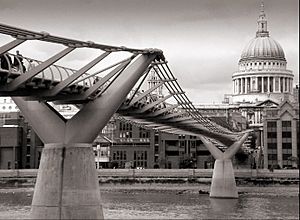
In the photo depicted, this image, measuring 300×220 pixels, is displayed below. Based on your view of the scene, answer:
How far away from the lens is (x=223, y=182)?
246 feet

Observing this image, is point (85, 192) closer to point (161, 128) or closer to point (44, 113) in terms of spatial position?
point (44, 113)

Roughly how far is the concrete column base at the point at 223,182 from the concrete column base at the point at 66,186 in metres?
38.8

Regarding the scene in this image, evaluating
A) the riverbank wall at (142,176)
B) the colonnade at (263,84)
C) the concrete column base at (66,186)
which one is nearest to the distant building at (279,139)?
the riverbank wall at (142,176)

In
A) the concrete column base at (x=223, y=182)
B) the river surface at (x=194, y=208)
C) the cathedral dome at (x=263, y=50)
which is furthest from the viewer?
the cathedral dome at (x=263, y=50)

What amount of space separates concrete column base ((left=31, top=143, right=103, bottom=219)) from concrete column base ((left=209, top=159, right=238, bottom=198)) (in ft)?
127

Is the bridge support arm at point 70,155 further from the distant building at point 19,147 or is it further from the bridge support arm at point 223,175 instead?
the distant building at point 19,147

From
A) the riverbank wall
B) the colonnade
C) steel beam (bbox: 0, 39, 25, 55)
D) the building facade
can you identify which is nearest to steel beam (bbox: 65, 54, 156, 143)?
steel beam (bbox: 0, 39, 25, 55)

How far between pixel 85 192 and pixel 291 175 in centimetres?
6672

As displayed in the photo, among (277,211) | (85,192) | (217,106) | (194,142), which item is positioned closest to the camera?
(85,192)

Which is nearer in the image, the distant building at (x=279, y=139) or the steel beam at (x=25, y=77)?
the steel beam at (x=25, y=77)

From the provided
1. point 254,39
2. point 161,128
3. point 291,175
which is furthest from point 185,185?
point 254,39

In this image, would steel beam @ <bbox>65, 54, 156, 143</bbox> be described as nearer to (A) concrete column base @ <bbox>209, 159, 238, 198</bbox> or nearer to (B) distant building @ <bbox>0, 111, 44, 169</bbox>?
(A) concrete column base @ <bbox>209, 159, 238, 198</bbox>

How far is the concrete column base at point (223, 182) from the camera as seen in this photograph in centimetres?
7350

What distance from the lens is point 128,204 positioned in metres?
62.8
